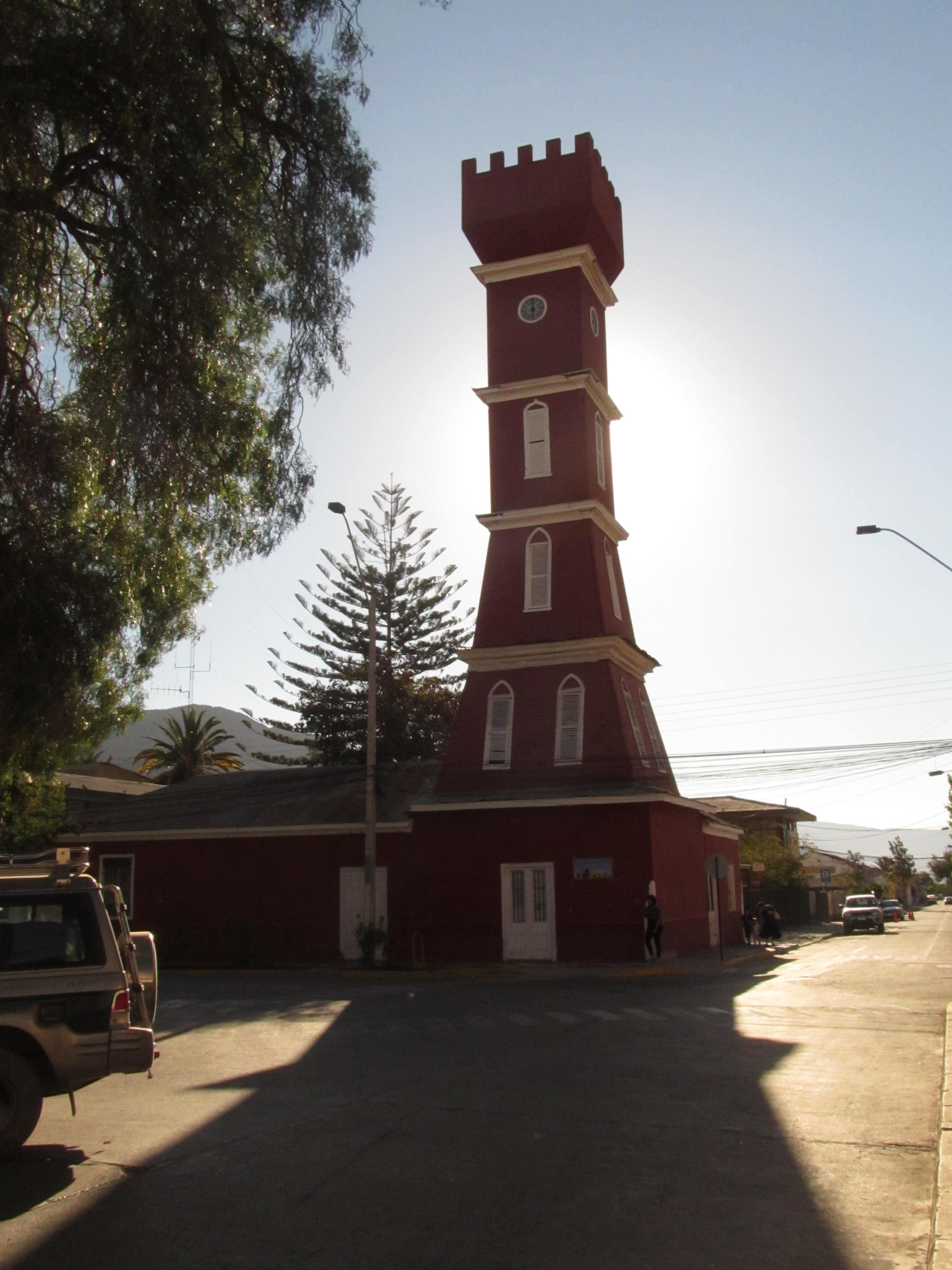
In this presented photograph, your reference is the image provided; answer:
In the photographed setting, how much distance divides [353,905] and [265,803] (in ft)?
14.9

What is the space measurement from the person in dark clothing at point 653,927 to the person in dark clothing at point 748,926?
10.8m

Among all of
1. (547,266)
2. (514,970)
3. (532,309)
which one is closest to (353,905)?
(514,970)

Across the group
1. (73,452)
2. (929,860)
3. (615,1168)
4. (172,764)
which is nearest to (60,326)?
(73,452)

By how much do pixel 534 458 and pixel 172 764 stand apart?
38.5 meters

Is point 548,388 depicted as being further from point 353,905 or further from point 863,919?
point 863,919

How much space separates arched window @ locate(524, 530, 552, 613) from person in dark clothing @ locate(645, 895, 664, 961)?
8.03 metres

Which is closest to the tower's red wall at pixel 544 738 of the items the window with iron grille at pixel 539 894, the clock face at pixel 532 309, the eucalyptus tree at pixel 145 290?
the window with iron grille at pixel 539 894

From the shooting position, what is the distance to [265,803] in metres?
31.8

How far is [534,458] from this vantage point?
30.7 meters

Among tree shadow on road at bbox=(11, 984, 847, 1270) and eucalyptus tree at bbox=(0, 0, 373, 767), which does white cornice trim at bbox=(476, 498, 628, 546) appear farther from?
tree shadow on road at bbox=(11, 984, 847, 1270)

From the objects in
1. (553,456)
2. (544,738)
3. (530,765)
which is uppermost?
(553,456)

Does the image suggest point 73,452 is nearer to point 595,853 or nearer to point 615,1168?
point 615,1168

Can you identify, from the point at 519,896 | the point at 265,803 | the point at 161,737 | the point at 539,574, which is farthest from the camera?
the point at 161,737

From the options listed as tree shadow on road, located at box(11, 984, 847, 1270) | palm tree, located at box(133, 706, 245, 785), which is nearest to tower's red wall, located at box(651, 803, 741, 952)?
tree shadow on road, located at box(11, 984, 847, 1270)
